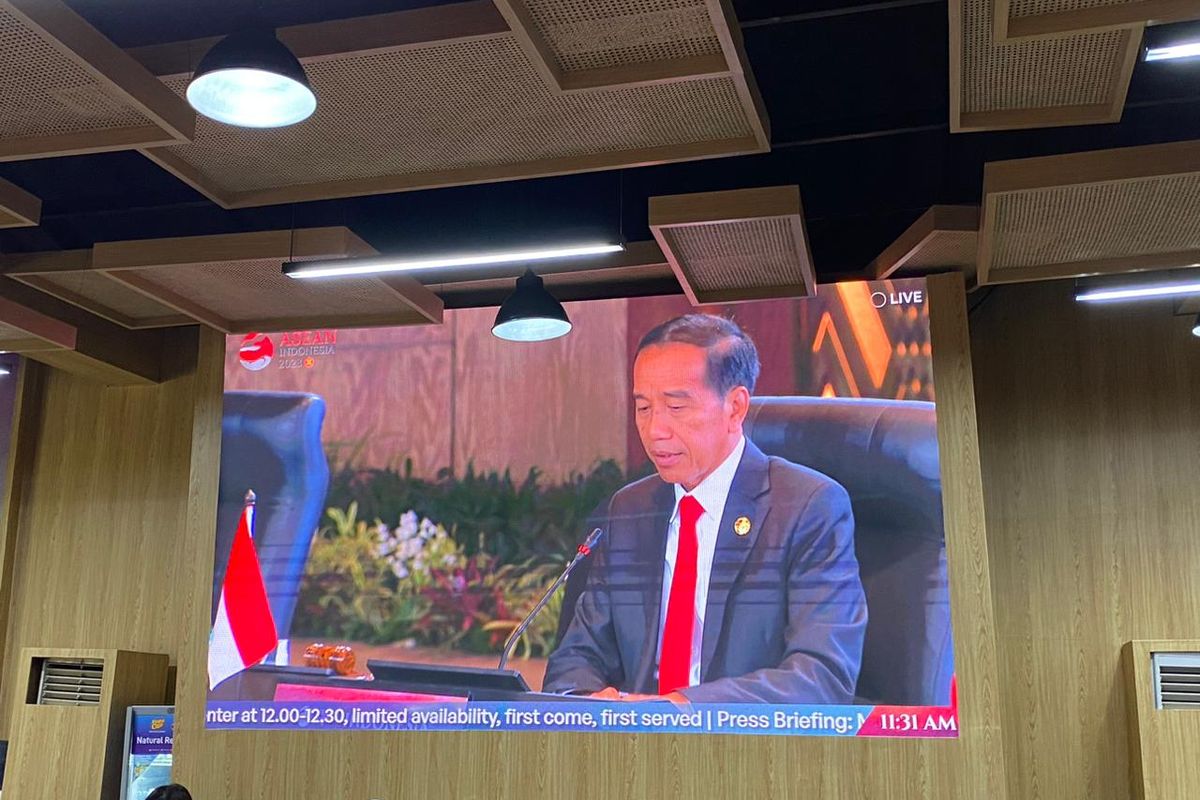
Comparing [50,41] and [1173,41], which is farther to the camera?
[1173,41]

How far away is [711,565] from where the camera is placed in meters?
5.96

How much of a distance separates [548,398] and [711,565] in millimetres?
1255

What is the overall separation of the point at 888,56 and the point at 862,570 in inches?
94.7

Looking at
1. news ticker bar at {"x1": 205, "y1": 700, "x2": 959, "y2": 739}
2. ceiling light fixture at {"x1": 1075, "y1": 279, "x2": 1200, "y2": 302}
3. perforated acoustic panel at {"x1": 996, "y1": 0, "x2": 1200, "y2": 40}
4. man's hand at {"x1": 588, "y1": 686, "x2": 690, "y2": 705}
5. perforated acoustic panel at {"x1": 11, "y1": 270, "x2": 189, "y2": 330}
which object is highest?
perforated acoustic panel at {"x1": 996, "y1": 0, "x2": 1200, "y2": 40}

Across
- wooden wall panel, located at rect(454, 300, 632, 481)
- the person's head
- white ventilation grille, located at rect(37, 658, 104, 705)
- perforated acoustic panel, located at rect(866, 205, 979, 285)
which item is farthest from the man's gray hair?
white ventilation grille, located at rect(37, 658, 104, 705)

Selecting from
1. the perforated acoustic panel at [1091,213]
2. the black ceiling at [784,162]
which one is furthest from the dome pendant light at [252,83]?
the perforated acoustic panel at [1091,213]

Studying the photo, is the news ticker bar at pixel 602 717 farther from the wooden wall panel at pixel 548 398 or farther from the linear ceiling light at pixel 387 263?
the linear ceiling light at pixel 387 263

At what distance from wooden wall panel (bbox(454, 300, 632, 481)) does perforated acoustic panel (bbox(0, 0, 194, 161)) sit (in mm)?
2662

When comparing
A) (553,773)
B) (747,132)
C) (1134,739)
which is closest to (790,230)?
(747,132)

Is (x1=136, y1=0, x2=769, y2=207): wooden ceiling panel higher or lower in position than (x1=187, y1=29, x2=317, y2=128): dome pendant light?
higher

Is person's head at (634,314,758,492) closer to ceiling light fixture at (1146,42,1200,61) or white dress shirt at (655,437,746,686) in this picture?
white dress shirt at (655,437,746,686)

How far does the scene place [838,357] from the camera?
6070 mm

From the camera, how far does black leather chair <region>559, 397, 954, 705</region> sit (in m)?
5.64

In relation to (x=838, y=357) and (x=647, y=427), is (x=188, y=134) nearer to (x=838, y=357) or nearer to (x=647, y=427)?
(x=647, y=427)
